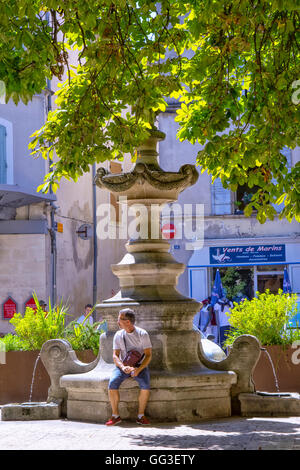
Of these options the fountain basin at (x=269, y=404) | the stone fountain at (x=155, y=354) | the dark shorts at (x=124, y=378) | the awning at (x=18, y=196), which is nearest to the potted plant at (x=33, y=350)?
the stone fountain at (x=155, y=354)

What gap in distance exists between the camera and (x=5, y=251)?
24.5 m

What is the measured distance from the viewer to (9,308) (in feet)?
78.3

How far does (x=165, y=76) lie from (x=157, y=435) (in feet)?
12.4

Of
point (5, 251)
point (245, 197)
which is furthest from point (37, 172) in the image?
point (245, 197)

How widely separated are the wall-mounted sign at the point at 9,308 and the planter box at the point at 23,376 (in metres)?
12.0

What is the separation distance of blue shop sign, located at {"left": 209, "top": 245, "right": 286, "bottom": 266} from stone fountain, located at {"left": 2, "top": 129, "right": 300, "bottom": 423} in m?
15.3

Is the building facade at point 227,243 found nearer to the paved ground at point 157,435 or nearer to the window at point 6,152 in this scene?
the window at point 6,152

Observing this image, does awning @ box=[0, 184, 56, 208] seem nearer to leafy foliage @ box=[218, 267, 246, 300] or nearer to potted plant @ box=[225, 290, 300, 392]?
leafy foliage @ box=[218, 267, 246, 300]

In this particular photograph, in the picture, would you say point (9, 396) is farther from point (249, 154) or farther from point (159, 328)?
point (249, 154)

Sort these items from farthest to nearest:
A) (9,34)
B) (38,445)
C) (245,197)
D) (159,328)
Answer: (245,197)
(159,328)
(9,34)
(38,445)

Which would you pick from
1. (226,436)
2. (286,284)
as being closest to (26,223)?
(286,284)

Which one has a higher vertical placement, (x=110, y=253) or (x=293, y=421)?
(x=110, y=253)

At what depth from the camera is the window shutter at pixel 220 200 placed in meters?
26.6

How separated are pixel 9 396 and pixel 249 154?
495cm
